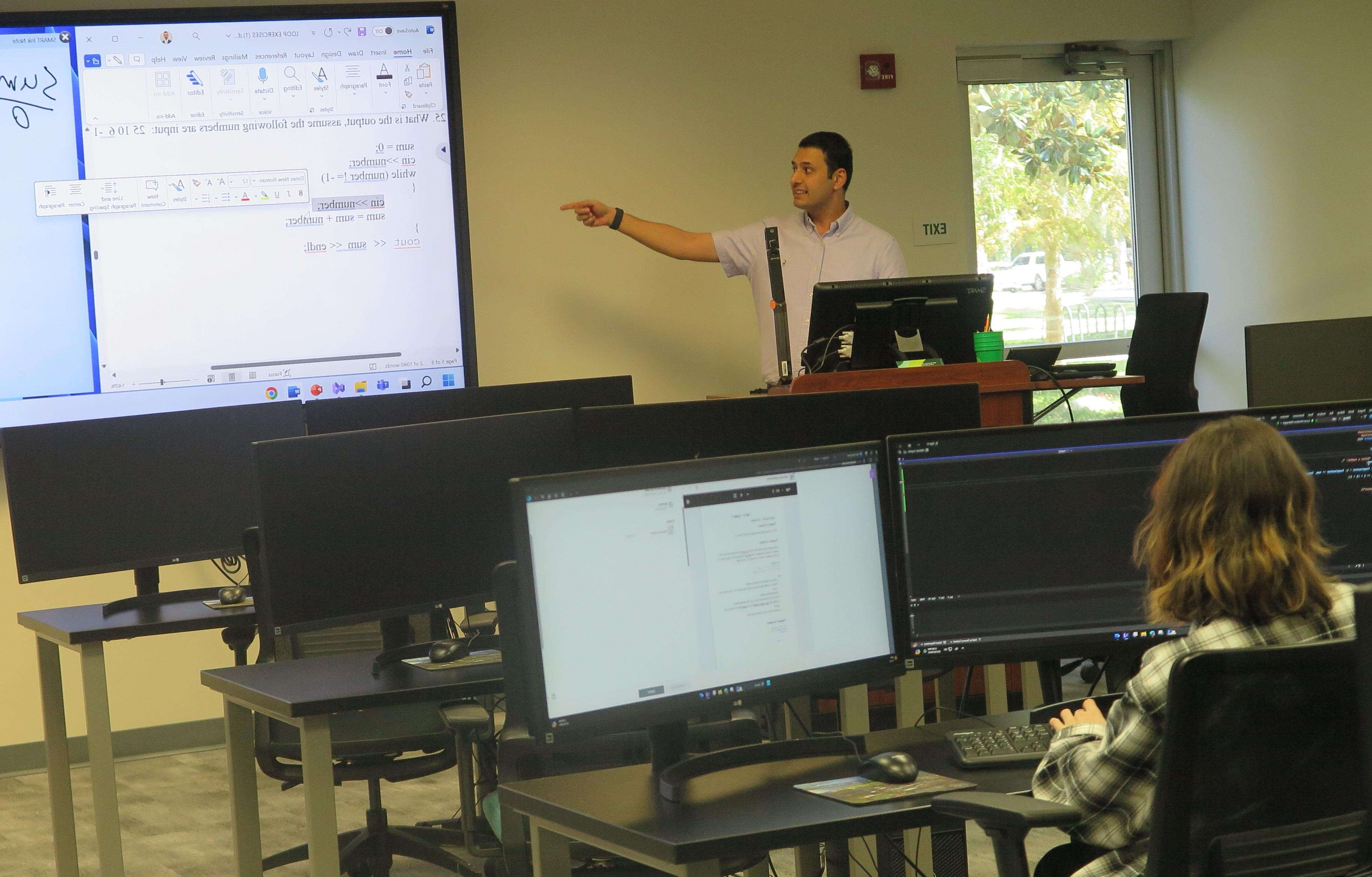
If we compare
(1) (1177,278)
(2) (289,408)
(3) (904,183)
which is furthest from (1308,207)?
(2) (289,408)

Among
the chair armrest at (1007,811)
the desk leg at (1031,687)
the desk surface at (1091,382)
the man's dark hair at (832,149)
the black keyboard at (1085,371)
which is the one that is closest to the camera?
the chair armrest at (1007,811)

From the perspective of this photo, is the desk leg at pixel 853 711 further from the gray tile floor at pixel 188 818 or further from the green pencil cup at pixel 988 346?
the green pencil cup at pixel 988 346

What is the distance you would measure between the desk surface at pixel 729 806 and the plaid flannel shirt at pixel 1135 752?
13 centimetres

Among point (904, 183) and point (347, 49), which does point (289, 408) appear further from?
point (904, 183)

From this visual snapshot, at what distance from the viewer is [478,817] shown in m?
3.12

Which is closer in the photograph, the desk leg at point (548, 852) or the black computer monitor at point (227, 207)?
the desk leg at point (548, 852)

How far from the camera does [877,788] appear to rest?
5.76ft

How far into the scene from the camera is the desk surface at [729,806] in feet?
5.23

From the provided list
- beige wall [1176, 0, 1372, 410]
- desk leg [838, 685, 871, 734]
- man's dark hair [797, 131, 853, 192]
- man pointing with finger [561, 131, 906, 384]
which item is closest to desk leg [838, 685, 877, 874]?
desk leg [838, 685, 871, 734]

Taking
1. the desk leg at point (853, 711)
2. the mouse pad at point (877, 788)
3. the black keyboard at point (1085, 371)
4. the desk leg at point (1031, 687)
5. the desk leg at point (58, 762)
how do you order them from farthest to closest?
1. the black keyboard at point (1085, 371)
2. the desk leg at point (58, 762)
3. the desk leg at point (1031, 687)
4. the desk leg at point (853, 711)
5. the mouse pad at point (877, 788)

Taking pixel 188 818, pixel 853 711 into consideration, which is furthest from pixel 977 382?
pixel 188 818

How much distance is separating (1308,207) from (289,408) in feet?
13.0

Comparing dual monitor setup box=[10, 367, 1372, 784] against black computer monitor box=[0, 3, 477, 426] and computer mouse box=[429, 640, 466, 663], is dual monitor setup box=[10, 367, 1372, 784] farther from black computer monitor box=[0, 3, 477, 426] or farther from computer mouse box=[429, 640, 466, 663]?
black computer monitor box=[0, 3, 477, 426]

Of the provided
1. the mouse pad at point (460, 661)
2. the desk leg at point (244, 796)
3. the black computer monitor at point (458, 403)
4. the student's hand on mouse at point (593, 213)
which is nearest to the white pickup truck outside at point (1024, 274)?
the student's hand on mouse at point (593, 213)
